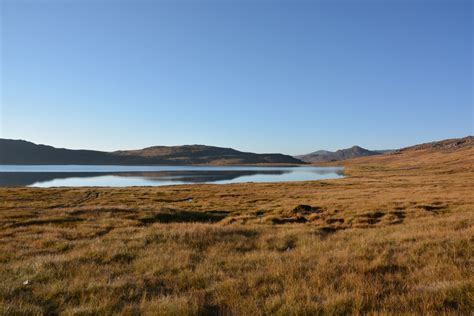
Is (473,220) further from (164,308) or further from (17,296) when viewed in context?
(17,296)

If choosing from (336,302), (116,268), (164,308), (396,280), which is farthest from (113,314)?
(396,280)

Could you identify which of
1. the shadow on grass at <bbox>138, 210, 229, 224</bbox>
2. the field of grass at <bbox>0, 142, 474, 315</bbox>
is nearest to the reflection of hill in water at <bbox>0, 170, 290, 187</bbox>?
the shadow on grass at <bbox>138, 210, 229, 224</bbox>

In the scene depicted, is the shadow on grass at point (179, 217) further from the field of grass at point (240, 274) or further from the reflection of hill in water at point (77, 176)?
the reflection of hill in water at point (77, 176)

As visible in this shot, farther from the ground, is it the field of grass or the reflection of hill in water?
the field of grass

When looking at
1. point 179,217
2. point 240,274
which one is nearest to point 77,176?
point 179,217

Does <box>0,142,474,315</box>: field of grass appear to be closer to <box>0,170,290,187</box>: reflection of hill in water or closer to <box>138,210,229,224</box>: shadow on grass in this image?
<box>138,210,229,224</box>: shadow on grass

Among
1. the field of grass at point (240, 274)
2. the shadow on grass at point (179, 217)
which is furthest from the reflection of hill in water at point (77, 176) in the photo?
the field of grass at point (240, 274)

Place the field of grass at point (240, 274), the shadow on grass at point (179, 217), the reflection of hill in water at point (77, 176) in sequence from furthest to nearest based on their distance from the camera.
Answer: the reflection of hill in water at point (77, 176), the shadow on grass at point (179, 217), the field of grass at point (240, 274)

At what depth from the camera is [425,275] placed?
7367 millimetres

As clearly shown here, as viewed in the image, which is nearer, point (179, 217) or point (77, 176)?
point (179, 217)

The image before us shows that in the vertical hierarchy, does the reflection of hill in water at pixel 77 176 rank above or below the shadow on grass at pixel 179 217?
above

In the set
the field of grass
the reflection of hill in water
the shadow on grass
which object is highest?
the field of grass

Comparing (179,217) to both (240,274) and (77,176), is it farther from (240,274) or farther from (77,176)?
(77,176)

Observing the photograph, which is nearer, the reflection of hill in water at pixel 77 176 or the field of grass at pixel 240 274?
the field of grass at pixel 240 274
